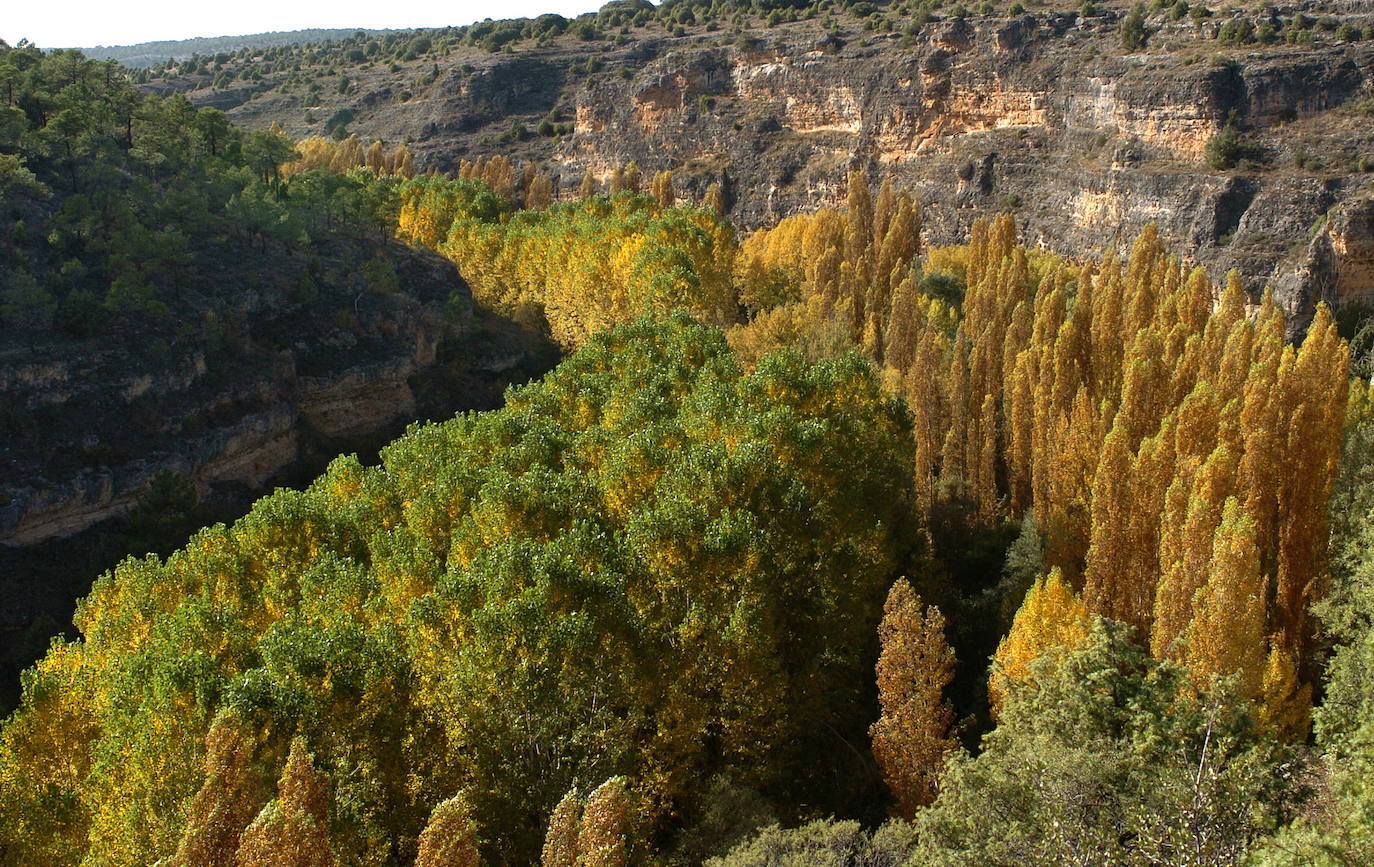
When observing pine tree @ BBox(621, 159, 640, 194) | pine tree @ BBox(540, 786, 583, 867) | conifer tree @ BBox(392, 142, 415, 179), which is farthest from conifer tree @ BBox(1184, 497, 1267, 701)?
conifer tree @ BBox(392, 142, 415, 179)

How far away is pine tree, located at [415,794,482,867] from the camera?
15.8 meters

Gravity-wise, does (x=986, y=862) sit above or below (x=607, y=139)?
below

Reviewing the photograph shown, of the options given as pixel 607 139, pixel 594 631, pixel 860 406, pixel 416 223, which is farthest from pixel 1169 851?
pixel 607 139

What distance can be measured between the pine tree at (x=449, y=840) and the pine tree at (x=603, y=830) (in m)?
1.62

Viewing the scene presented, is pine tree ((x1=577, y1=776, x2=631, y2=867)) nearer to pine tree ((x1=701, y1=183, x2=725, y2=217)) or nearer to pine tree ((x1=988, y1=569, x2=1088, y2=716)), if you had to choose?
pine tree ((x1=988, y1=569, x2=1088, y2=716))

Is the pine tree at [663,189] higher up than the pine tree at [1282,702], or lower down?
higher up

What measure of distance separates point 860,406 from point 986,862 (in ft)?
65.3

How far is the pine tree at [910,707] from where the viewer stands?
22469 mm

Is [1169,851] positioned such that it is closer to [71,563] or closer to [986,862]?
[986,862]

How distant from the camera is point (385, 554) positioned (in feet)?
87.8

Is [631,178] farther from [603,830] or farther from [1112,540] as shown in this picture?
[603,830]

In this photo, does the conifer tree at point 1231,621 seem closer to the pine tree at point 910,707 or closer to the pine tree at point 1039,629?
the pine tree at point 1039,629

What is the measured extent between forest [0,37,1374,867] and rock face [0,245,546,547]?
2614 mm

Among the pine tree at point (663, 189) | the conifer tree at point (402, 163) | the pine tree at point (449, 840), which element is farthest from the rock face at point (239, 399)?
the conifer tree at point (402, 163)
